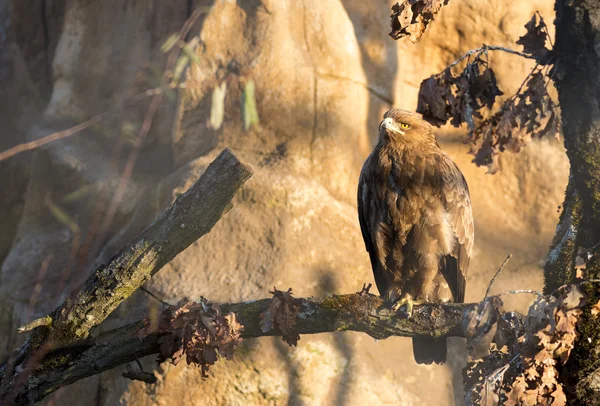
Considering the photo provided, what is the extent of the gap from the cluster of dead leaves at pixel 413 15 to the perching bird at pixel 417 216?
1201mm

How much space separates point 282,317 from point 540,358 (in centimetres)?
135

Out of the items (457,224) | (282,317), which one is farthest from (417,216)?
(282,317)

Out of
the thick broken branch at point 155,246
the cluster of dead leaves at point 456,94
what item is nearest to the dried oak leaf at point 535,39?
the cluster of dead leaves at point 456,94

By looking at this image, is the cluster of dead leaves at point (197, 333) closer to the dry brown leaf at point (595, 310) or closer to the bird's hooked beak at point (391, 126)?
the dry brown leaf at point (595, 310)

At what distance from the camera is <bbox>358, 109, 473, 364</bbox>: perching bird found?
16.6 feet

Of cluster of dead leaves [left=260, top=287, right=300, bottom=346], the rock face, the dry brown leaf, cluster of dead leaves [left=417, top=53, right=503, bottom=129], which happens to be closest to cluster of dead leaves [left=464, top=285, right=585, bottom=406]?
the dry brown leaf

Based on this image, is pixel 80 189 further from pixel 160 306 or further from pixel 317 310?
pixel 317 310

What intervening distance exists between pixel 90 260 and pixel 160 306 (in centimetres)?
142

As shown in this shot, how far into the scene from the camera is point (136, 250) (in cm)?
392

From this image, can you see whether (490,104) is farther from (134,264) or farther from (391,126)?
(134,264)

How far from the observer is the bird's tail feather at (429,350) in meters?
5.10

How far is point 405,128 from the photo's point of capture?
5.29 metres

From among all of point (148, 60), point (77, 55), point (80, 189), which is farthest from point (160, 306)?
point (77, 55)

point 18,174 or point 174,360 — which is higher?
point 18,174
